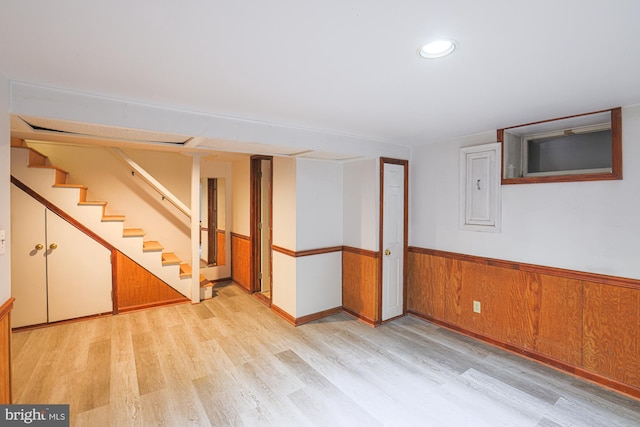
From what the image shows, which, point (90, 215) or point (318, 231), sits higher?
point (90, 215)

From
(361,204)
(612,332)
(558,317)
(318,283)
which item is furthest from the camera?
(318,283)

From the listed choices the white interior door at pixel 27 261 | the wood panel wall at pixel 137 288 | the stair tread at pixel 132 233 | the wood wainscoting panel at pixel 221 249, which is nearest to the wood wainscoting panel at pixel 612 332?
the wood panel wall at pixel 137 288

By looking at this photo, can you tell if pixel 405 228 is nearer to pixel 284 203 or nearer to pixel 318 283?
pixel 318 283

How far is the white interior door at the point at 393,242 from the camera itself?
3543 mm

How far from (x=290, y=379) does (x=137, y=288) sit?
98.8 inches

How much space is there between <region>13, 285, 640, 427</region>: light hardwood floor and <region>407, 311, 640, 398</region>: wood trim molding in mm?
69

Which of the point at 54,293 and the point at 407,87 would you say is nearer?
the point at 407,87

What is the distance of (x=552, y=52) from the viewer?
1419 millimetres

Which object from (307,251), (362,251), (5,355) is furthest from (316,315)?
(5,355)

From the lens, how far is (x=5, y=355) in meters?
1.68

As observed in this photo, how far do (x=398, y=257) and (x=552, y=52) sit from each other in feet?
8.63

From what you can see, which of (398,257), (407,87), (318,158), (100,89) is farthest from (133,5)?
(398,257)

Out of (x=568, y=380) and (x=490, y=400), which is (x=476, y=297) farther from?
(x=490, y=400)

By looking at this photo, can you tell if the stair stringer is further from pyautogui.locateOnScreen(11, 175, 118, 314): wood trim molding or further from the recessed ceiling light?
the recessed ceiling light
